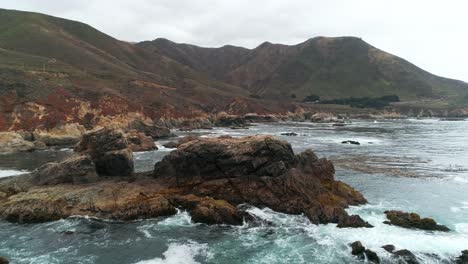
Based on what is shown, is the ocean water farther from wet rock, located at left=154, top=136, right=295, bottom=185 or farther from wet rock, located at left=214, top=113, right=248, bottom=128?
wet rock, located at left=214, top=113, right=248, bottom=128

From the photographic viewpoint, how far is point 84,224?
33.7m

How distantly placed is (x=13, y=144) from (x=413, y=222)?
75.0 meters

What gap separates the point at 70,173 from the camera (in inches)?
1638

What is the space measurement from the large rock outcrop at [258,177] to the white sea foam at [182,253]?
8.25 m

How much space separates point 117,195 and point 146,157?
31.1 meters

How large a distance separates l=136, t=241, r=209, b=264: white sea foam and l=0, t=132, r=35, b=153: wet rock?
204ft

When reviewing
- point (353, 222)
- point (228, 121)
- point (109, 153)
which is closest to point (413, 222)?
point (353, 222)

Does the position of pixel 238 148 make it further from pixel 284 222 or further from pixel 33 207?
pixel 33 207

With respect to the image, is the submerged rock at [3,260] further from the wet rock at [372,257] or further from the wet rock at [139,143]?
the wet rock at [139,143]

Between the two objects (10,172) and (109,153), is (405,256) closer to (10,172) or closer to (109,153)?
(109,153)

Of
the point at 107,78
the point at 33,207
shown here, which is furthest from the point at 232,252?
the point at 107,78

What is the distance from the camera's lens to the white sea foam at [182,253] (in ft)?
88.8

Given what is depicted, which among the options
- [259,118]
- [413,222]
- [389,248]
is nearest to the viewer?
[389,248]

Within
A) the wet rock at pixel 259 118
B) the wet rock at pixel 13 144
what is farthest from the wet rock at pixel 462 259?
the wet rock at pixel 259 118
